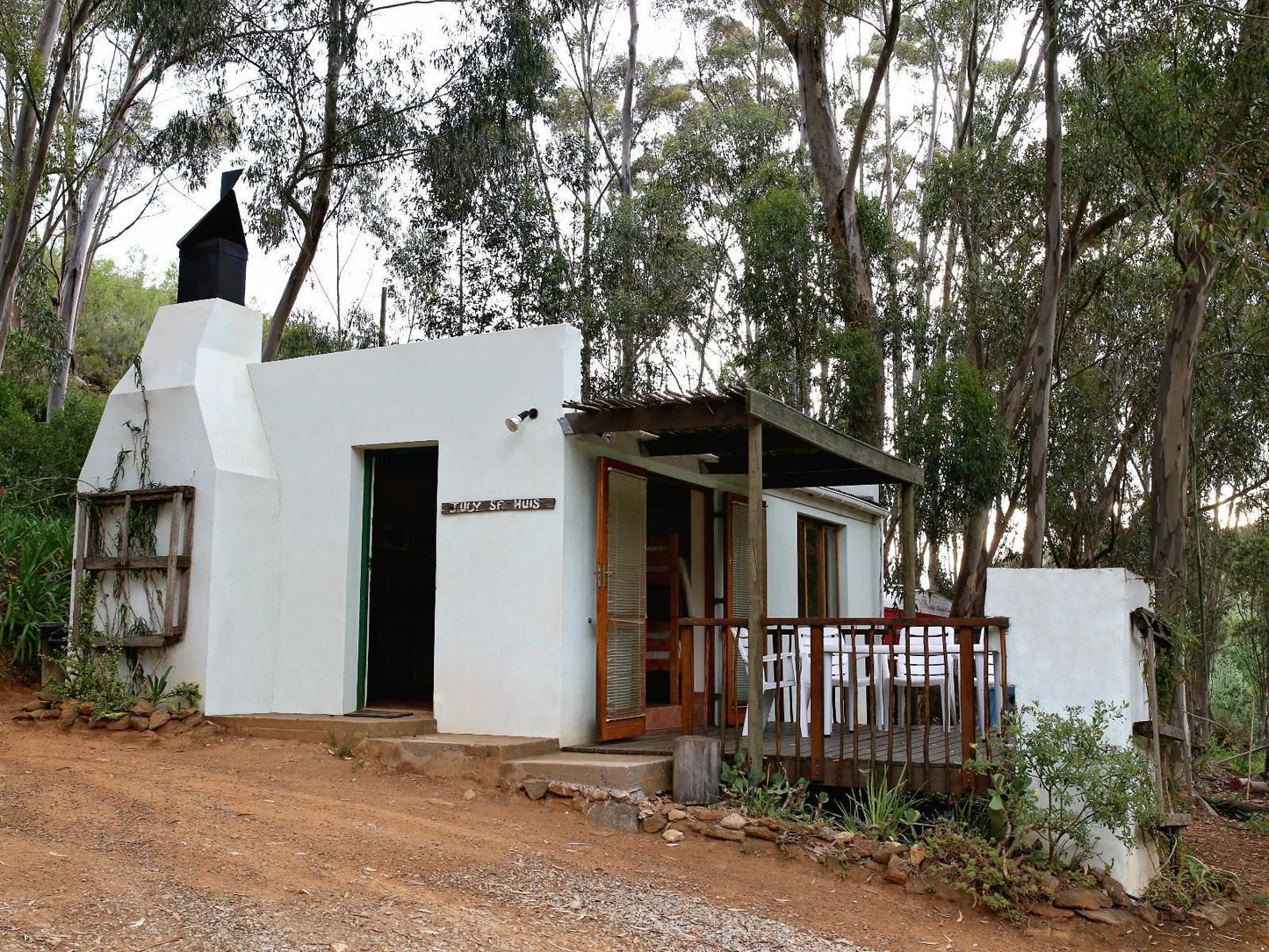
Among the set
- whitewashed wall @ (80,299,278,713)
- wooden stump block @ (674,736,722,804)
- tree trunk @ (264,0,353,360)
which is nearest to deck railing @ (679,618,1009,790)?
wooden stump block @ (674,736,722,804)

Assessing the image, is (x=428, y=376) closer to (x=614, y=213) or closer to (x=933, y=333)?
(x=933, y=333)

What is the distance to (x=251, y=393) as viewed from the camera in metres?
9.19

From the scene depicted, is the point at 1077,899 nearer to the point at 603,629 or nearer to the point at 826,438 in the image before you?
the point at 826,438

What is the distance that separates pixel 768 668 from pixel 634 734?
1.16m

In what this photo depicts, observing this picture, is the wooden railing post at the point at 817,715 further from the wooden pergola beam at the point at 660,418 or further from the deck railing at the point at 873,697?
the wooden pergola beam at the point at 660,418

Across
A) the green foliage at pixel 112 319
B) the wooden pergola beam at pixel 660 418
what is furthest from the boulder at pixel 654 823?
the green foliage at pixel 112 319

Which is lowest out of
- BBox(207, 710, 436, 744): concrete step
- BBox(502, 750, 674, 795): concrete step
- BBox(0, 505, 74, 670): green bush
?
BBox(502, 750, 674, 795): concrete step

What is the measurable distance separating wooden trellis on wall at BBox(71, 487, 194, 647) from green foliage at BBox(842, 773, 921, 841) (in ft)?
17.0

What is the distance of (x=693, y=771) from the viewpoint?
6699 millimetres

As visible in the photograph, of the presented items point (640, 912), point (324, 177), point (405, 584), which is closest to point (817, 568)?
point (405, 584)

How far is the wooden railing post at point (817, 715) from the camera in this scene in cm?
679

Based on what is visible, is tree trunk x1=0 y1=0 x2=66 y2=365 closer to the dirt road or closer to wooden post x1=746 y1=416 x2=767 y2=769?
the dirt road

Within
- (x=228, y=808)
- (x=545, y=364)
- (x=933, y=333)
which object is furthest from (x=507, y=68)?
(x=228, y=808)

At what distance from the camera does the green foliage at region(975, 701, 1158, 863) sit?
18.8 feet
